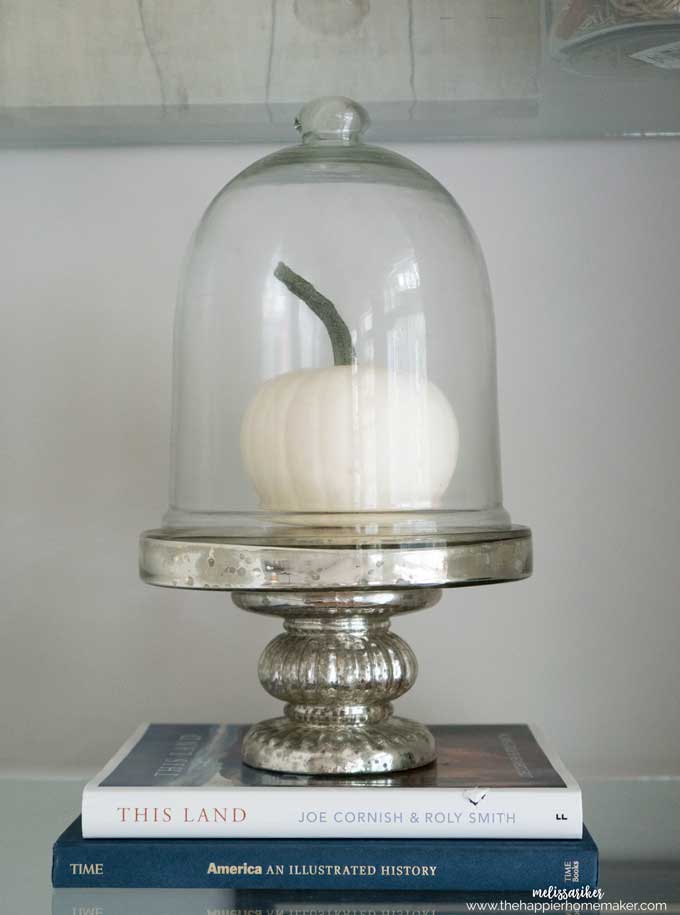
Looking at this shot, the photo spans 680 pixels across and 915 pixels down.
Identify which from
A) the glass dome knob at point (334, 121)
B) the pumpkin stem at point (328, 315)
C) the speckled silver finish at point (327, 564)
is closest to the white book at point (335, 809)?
the speckled silver finish at point (327, 564)

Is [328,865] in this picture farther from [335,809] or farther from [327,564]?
[327,564]

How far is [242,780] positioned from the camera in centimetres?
62

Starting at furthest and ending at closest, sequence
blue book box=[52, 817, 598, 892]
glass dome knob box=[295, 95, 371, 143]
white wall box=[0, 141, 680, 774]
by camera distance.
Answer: white wall box=[0, 141, 680, 774] → glass dome knob box=[295, 95, 371, 143] → blue book box=[52, 817, 598, 892]

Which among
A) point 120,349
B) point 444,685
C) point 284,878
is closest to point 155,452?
point 120,349

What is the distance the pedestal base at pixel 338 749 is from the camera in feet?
2.06

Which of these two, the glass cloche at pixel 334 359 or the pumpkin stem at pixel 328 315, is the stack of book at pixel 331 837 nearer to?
the glass cloche at pixel 334 359

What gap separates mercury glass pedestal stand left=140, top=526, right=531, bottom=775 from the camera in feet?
1.90

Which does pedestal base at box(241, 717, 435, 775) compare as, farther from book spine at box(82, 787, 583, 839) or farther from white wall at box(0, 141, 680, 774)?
white wall at box(0, 141, 680, 774)

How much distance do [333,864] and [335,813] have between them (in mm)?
25

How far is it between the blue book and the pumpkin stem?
262 mm

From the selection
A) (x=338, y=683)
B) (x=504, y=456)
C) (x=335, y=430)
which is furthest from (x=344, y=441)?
(x=504, y=456)

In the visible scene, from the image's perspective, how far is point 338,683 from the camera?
2.09ft

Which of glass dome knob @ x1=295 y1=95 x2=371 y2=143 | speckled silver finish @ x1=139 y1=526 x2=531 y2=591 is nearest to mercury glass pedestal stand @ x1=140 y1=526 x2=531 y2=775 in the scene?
speckled silver finish @ x1=139 y1=526 x2=531 y2=591

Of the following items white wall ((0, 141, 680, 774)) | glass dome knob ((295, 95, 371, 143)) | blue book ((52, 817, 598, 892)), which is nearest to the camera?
Result: blue book ((52, 817, 598, 892))
